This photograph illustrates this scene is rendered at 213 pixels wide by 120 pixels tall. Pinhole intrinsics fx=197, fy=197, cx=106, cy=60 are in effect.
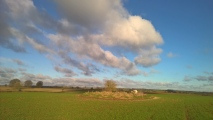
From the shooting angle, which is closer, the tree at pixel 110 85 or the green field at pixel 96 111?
the green field at pixel 96 111

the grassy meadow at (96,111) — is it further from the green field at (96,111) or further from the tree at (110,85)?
the tree at (110,85)

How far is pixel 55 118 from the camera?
2855 cm

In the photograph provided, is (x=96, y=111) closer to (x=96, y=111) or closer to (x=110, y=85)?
(x=96, y=111)

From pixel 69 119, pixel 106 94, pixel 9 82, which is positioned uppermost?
pixel 9 82

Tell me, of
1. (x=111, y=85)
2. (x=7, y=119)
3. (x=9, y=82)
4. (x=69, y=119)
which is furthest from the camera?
(x=9, y=82)

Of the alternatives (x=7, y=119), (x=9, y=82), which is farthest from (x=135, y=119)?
(x=9, y=82)

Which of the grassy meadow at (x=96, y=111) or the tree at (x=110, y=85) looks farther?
the tree at (x=110, y=85)

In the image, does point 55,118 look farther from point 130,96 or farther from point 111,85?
point 111,85

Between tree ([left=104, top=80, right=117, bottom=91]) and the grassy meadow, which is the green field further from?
tree ([left=104, top=80, right=117, bottom=91])

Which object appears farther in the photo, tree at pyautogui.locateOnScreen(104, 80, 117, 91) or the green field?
tree at pyautogui.locateOnScreen(104, 80, 117, 91)

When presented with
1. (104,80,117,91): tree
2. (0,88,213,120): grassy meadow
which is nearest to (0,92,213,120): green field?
(0,88,213,120): grassy meadow

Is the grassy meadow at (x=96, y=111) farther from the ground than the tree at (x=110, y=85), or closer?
closer

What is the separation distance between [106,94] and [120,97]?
21.8 feet

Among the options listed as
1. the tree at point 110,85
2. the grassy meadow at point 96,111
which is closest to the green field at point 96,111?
the grassy meadow at point 96,111
